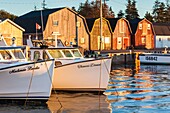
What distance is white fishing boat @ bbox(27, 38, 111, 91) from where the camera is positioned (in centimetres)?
2230

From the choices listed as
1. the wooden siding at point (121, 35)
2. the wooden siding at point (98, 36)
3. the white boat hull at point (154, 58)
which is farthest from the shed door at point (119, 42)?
the white boat hull at point (154, 58)

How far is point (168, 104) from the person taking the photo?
19141mm

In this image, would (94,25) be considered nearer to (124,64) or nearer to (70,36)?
(70,36)

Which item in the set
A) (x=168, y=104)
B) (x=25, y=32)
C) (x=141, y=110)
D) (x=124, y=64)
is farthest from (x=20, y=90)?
(x=25, y=32)

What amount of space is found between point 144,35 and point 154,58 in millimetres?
26155

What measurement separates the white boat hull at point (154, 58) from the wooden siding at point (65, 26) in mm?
13228

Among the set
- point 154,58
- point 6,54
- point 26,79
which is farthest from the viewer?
point 154,58

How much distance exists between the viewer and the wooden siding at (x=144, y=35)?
75.7 m

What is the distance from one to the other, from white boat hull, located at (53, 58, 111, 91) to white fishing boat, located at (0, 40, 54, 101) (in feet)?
9.94

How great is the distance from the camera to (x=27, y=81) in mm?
18875

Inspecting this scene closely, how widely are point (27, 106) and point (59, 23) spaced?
146 feet

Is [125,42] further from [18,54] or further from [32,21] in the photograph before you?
[18,54]

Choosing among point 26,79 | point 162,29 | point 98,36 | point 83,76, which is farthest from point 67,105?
point 162,29

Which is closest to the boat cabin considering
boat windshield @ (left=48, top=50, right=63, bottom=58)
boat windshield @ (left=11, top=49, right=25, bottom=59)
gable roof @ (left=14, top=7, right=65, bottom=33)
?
boat windshield @ (left=11, top=49, right=25, bottom=59)
